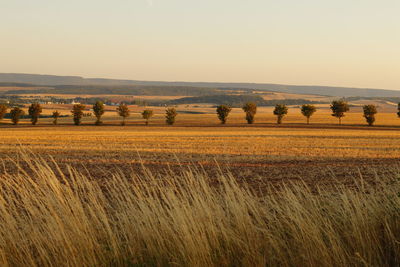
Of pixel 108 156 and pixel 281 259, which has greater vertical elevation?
pixel 281 259

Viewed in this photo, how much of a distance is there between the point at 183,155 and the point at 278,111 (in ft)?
291

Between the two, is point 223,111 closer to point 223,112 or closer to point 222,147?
point 223,112

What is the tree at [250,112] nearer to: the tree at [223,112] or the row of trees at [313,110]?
the row of trees at [313,110]

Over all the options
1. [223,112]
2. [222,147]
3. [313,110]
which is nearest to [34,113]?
[223,112]

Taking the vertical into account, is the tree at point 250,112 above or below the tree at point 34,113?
above

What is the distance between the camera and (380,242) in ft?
16.7

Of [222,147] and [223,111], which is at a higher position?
[222,147]

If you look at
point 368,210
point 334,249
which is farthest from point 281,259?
point 368,210

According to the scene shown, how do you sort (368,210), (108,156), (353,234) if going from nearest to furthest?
(353,234), (368,210), (108,156)

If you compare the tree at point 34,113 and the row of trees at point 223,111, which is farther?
the tree at point 34,113

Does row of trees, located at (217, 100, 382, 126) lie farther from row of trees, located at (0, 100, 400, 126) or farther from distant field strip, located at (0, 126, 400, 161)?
distant field strip, located at (0, 126, 400, 161)

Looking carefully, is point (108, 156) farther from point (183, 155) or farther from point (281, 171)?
point (281, 171)

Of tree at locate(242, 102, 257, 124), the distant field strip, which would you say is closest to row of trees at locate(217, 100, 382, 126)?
tree at locate(242, 102, 257, 124)

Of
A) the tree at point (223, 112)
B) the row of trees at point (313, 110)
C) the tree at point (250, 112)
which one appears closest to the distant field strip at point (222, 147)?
the row of trees at point (313, 110)
